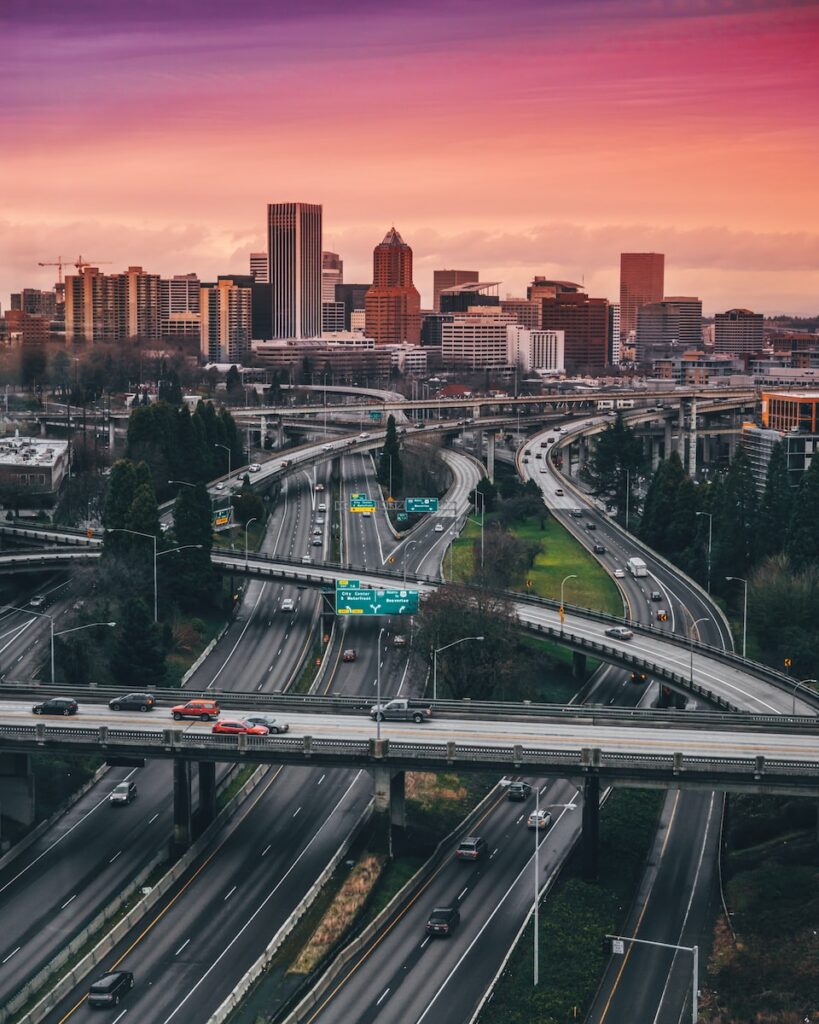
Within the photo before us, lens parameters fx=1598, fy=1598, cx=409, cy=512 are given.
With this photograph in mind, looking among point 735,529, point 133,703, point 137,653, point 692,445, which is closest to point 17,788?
point 133,703

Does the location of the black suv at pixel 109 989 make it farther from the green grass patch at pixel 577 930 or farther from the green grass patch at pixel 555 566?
the green grass patch at pixel 555 566

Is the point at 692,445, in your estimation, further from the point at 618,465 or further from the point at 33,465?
the point at 33,465

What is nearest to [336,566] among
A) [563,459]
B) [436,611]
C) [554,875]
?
[436,611]

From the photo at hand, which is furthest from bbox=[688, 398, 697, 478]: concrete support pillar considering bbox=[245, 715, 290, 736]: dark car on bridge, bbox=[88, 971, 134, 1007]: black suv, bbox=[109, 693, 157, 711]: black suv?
bbox=[88, 971, 134, 1007]: black suv

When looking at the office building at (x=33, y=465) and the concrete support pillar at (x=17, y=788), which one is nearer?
the concrete support pillar at (x=17, y=788)

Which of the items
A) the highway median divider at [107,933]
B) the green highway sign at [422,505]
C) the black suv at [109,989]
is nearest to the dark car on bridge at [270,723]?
the highway median divider at [107,933]

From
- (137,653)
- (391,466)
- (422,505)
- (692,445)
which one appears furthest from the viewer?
(692,445)
